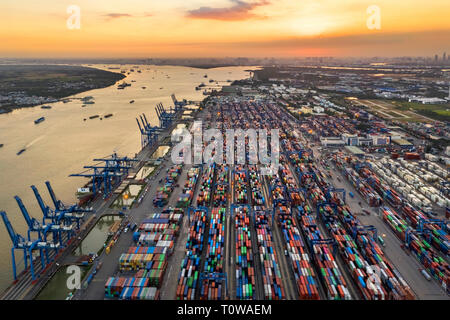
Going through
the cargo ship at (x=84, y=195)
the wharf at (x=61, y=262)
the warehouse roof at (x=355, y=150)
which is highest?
the warehouse roof at (x=355, y=150)

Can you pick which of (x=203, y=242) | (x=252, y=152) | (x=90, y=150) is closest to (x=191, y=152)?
(x=252, y=152)

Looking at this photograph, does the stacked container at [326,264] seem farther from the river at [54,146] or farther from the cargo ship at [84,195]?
the cargo ship at [84,195]

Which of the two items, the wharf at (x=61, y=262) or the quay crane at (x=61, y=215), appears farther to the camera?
the quay crane at (x=61, y=215)

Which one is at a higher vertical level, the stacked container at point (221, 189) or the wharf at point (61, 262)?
the stacked container at point (221, 189)

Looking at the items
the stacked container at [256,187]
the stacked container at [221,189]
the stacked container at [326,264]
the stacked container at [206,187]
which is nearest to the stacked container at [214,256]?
the stacked container at [221,189]

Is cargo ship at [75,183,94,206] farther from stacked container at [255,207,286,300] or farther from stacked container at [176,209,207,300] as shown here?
stacked container at [255,207,286,300]

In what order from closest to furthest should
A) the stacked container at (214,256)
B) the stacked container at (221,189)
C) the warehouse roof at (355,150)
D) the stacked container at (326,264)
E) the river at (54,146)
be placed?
1. the stacked container at (326,264)
2. the stacked container at (214,256)
3. the stacked container at (221,189)
4. the river at (54,146)
5. the warehouse roof at (355,150)

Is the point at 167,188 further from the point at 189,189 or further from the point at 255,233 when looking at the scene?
the point at 255,233

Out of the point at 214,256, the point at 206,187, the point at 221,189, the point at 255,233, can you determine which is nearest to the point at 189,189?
the point at 206,187
